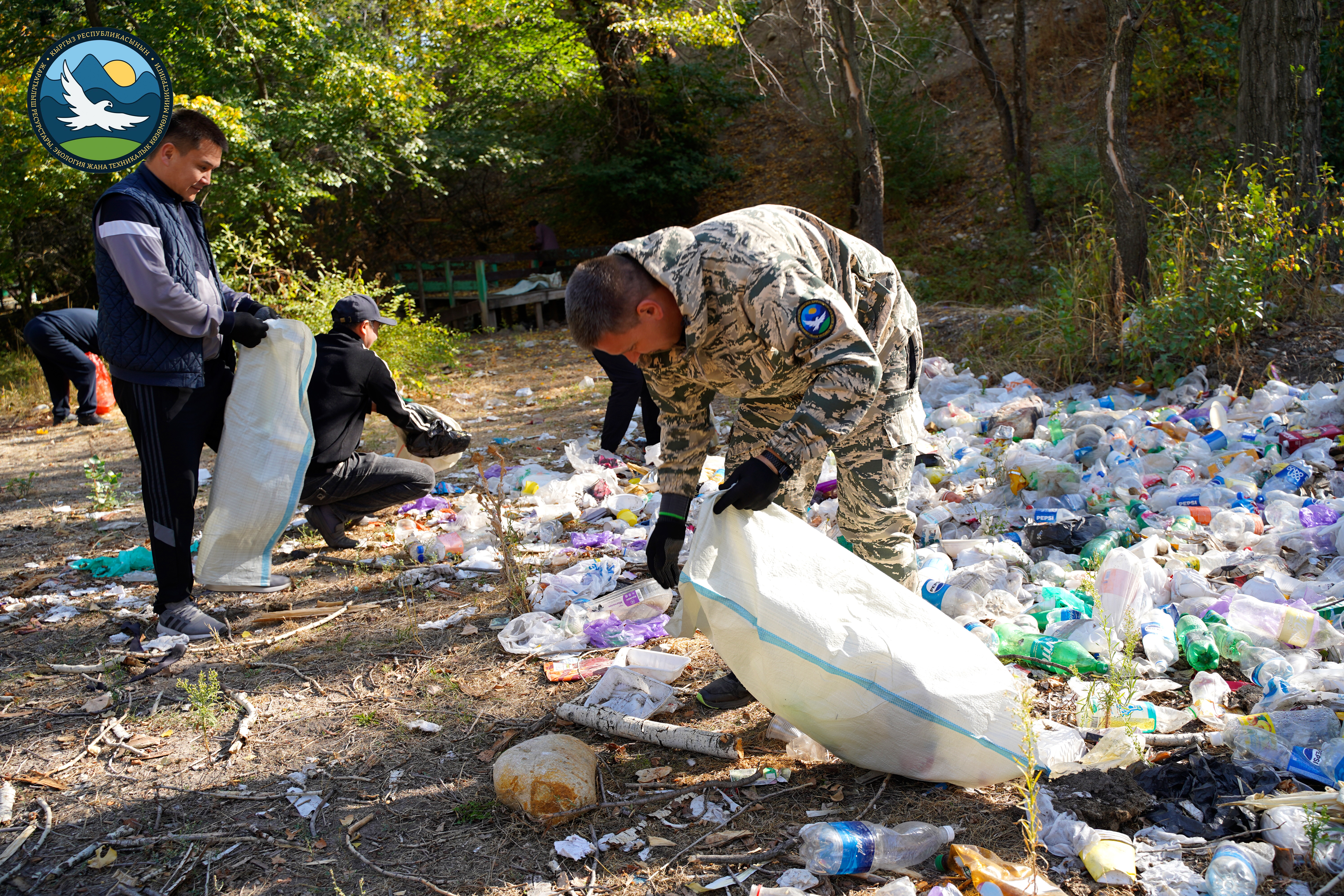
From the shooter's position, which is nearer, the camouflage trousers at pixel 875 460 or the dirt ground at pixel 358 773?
the dirt ground at pixel 358 773

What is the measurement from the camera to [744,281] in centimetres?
202

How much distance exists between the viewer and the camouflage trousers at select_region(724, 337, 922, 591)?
242 cm

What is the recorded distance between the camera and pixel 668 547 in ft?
7.87

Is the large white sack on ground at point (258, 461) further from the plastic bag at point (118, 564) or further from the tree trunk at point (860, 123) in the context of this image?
the tree trunk at point (860, 123)

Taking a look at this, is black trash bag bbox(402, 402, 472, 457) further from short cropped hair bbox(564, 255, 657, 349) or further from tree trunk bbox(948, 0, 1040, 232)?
tree trunk bbox(948, 0, 1040, 232)

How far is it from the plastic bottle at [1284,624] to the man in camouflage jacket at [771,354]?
1083mm

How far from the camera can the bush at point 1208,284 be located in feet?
17.7

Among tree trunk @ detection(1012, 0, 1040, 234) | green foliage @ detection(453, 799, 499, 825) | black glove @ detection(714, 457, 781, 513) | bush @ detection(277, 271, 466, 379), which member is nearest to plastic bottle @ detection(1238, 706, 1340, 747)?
black glove @ detection(714, 457, 781, 513)

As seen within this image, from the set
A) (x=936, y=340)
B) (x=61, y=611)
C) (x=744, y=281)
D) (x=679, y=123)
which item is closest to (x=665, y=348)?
(x=744, y=281)

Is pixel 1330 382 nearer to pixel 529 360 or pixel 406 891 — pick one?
pixel 406 891

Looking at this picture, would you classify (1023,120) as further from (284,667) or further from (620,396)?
(284,667)

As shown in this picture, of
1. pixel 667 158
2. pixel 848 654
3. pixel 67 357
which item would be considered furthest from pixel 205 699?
pixel 667 158

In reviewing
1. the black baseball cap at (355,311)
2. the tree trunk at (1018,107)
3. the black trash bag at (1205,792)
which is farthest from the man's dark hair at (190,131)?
the tree trunk at (1018,107)

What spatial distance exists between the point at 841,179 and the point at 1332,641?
12.3 m
